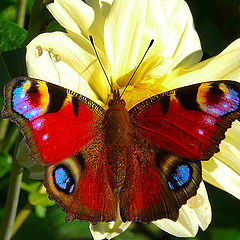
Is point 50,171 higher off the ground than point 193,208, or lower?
higher

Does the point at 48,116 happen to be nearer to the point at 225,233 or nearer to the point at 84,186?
the point at 84,186

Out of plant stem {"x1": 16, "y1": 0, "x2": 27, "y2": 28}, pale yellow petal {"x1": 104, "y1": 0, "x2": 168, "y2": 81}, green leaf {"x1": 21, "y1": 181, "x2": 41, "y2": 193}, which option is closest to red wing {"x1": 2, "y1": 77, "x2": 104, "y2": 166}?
pale yellow petal {"x1": 104, "y1": 0, "x2": 168, "y2": 81}

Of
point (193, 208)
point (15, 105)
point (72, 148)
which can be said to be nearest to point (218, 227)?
point (193, 208)

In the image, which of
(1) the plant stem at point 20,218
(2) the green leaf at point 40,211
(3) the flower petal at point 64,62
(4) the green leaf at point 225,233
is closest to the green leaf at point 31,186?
(1) the plant stem at point 20,218

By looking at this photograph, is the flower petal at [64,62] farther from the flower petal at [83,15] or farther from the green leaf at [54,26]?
the green leaf at [54,26]

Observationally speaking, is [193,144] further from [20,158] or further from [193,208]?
[20,158]

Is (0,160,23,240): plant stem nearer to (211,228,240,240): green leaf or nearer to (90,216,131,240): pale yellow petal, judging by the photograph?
(90,216,131,240): pale yellow petal
